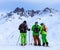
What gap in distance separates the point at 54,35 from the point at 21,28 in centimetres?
15009

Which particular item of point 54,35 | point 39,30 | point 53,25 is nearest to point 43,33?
point 39,30

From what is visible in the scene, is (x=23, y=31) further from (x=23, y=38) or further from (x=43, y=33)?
(x=43, y=33)

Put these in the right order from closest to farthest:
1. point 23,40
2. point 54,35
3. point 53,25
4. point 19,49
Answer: point 19,49 < point 23,40 < point 54,35 < point 53,25

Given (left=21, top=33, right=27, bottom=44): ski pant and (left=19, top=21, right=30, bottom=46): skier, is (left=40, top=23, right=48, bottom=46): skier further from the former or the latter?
(left=21, top=33, right=27, bottom=44): ski pant

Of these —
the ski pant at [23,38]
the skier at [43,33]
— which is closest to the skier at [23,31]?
the ski pant at [23,38]

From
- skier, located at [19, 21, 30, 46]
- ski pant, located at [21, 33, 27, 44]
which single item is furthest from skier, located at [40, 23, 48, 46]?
ski pant, located at [21, 33, 27, 44]

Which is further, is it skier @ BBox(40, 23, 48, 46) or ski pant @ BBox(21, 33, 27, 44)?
skier @ BBox(40, 23, 48, 46)

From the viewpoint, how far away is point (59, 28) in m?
182

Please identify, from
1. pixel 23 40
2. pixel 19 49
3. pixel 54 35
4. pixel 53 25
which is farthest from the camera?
pixel 53 25

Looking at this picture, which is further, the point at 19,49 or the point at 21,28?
the point at 21,28

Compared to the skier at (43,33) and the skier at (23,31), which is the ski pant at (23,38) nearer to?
the skier at (23,31)

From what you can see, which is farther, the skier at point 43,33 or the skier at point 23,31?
the skier at point 43,33

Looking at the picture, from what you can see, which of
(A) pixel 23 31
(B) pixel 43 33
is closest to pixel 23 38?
(A) pixel 23 31

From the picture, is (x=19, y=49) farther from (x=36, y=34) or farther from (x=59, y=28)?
(x=59, y=28)
